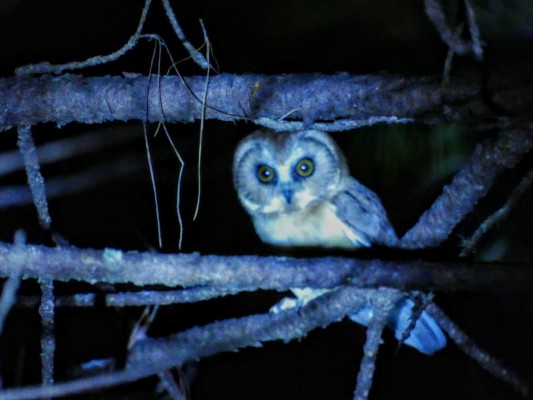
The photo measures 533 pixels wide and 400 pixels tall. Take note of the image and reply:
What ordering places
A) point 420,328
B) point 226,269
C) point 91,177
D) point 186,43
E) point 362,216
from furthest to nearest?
1. point 91,177
2. point 362,216
3. point 420,328
4. point 186,43
5. point 226,269

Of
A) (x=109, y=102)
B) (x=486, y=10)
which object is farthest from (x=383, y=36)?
(x=109, y=102)

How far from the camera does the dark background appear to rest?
2949 mm

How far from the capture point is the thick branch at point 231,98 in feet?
4.90

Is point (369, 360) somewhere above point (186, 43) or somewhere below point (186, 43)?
below

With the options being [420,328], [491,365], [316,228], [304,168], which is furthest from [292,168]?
[491,365]

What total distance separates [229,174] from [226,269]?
2.83 meters

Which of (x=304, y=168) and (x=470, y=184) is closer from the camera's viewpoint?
(x=470, y=184)

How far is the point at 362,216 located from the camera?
2820 millimetres

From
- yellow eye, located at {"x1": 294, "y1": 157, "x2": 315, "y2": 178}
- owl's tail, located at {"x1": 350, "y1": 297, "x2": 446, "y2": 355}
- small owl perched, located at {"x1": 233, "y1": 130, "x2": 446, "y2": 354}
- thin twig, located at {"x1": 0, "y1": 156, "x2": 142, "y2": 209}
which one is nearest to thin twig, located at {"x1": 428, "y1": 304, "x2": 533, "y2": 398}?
owl's tail, located at {"x1": 350, "y1": 297, "x2": 446, "y2": 355}

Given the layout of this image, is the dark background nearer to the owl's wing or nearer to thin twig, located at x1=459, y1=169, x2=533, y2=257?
the owl's wing

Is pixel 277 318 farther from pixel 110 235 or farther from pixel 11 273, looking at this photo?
pixel 110 235

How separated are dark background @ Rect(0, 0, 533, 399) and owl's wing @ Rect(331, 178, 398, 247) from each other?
19cm

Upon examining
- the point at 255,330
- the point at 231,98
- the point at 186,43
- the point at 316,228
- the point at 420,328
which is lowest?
the point at 420,328

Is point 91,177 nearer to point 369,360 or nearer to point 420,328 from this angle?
point 420,328
